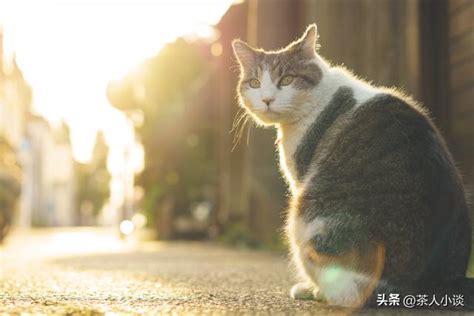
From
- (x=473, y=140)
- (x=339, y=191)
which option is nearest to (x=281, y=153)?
(x=339, y=191)

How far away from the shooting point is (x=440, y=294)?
2205mm

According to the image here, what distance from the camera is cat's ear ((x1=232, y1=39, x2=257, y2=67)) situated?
9.95 feet

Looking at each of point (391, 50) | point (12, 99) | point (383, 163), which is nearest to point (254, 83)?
point (383, 163)

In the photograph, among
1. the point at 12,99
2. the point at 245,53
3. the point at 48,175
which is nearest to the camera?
the point at 245,53

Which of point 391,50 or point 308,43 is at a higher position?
point 391,50

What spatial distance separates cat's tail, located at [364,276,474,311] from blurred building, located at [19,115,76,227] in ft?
106

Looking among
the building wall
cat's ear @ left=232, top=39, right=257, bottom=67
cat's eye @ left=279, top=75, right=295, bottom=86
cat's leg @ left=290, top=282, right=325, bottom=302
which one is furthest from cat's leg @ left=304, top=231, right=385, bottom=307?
the building wall

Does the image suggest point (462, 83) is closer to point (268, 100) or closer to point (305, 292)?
point (268, 100)

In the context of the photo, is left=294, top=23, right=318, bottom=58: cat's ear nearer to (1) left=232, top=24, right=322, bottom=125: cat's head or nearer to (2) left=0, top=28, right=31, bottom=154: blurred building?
(1) left=232, top=24, right=322, bottom=125: cat's head

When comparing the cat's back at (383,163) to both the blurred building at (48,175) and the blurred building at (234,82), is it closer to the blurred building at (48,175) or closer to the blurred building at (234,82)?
the blurred building at (234,82)

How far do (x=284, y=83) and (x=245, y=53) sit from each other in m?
0.44

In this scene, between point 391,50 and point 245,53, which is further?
point 391,50

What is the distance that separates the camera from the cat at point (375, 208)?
2.17m

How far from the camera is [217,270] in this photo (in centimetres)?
441
